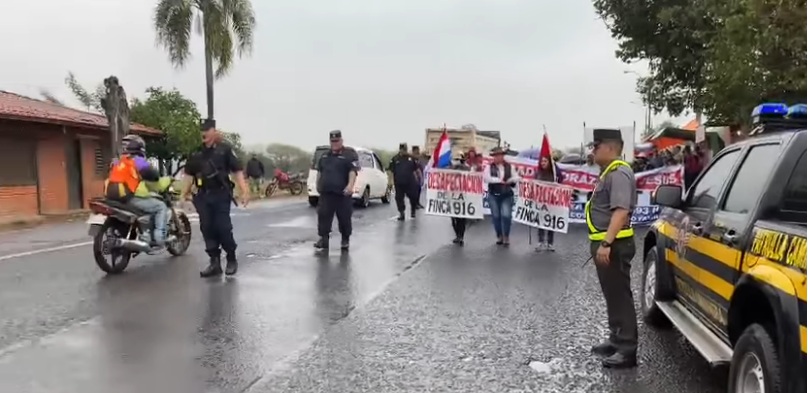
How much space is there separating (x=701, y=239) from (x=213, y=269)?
227 inches

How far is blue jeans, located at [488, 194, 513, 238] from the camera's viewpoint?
12.1 m

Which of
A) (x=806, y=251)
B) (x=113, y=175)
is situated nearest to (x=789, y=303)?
(x=806, y=251)

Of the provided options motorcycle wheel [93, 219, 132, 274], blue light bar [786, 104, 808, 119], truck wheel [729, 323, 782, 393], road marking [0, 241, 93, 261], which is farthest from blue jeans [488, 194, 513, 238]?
truck wheel [729, 323, 782, 393]

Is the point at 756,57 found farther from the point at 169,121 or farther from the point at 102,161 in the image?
the point at 169,121

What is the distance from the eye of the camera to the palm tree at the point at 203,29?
96.0 ft

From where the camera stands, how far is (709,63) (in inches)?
758

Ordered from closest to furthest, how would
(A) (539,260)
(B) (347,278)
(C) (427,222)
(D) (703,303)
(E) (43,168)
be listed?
(D) (703,303), (B) (347,278), (A) (539,260), (C) (427,222), (E) (43,168)

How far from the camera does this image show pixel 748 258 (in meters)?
3.96

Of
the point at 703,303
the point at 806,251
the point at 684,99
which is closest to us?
the point at 806,251

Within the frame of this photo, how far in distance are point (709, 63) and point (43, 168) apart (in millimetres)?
18324

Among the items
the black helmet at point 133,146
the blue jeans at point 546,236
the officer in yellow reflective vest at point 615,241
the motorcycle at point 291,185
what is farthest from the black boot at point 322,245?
the motorcycle at point 291,185

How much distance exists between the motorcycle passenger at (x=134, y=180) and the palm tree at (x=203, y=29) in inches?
803

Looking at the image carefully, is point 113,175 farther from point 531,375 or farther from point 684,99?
point 684,99

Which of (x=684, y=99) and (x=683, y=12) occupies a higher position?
(x=683, y=12)
